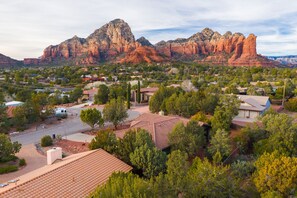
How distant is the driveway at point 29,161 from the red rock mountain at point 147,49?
374 ft

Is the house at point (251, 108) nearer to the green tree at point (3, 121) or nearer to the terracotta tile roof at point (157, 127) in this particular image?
the terracotta tile roof at point (157, 127)

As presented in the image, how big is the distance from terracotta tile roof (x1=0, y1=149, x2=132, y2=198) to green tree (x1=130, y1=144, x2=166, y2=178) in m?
0.71

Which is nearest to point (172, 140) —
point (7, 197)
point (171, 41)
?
point (7, 197)

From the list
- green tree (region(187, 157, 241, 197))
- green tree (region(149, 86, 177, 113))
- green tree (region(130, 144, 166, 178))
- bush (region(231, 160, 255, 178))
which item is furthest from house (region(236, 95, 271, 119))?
green tree (region(187, 157, 241, 197))

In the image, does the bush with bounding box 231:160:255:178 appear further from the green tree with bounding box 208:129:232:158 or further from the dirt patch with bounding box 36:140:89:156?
the dirt patch with bounding box 36:140:89:156

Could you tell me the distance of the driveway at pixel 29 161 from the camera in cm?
1630

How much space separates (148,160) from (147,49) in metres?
129

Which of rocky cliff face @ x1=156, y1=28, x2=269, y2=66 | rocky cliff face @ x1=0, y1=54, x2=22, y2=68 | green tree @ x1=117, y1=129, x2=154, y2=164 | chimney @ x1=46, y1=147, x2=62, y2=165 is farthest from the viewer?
rocky cliff face @ x1=0, y1=54, x2=22, y2=68

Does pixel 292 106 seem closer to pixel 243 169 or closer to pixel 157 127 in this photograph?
pixel 243 169

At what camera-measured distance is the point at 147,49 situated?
140125 millimetres

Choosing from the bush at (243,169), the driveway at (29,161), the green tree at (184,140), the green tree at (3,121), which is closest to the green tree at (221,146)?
the green tree at (184,140)

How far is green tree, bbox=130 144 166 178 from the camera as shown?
1460 centimetres

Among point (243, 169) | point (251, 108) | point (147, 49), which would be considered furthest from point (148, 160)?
point (147, 49)

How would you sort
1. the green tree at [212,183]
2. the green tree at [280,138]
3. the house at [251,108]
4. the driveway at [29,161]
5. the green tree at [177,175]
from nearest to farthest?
the green tree at [177,175] < the green tree at [212,183] < the driveway at [29,161] < the green tree at [280,138] < the house at [251,108]
